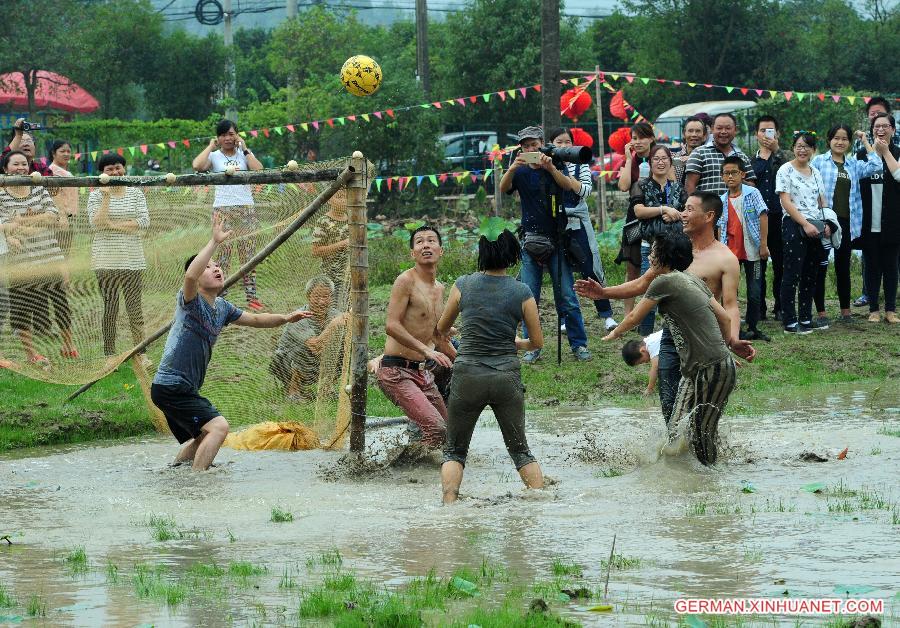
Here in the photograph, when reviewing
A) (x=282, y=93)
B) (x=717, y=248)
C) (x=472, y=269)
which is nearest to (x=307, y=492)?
(x=717, y=248)

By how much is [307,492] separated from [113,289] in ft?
8.80

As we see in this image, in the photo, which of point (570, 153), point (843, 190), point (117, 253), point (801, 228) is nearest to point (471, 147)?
point (843, 190)

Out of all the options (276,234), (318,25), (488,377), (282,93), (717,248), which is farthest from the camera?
(318,25)

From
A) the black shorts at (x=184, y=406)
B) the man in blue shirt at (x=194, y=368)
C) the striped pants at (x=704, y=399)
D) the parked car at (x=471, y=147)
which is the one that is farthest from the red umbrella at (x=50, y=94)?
the striped pants at (x=704, y=399)

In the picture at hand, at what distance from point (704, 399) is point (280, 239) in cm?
318

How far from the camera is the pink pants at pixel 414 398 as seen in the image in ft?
28.7

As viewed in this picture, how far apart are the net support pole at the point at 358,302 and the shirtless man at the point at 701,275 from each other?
5.75 feet

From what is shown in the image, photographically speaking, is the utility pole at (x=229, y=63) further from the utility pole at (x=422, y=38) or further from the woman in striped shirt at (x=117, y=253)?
the woman in striped shirt at (x=117, y=253)

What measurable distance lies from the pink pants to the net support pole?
16 centimetres

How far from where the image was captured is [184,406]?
28.5 feet

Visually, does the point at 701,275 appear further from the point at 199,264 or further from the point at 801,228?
the point at 801,228

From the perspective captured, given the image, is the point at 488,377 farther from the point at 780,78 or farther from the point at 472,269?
the point at 780,78

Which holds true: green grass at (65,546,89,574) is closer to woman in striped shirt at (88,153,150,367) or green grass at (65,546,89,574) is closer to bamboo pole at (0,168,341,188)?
bamboo pole at (0,168,341,188)

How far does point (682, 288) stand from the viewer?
25.7ft
